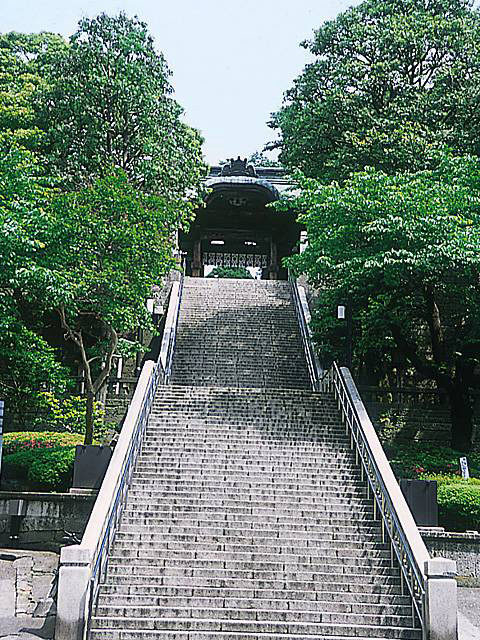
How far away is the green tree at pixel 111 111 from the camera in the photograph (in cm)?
2183

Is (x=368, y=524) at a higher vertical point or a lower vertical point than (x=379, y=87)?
lower

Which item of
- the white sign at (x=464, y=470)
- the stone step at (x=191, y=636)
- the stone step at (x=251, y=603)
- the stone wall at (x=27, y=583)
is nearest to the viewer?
the stone step at (x=191, y=636)

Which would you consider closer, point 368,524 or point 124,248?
point 368,524

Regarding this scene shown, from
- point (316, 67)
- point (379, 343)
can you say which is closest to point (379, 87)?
point (316, 67)

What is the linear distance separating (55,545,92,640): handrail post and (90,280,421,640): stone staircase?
0.45m

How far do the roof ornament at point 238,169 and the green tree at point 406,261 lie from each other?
10589mm

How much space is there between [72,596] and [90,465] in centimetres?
542

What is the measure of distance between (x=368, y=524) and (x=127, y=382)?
969cm

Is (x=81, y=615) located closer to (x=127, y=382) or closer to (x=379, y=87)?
(x=127, y=382)

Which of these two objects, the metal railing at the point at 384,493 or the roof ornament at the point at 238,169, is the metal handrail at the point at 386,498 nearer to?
the metal railing at the point at 384,493

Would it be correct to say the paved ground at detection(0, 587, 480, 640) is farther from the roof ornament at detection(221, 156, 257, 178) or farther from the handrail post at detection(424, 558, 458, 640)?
the roof ornament at detection(221, 156, 257, 178)

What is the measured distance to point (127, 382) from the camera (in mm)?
19875

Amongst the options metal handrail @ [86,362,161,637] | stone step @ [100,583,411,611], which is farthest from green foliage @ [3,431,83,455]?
stone step @ [100,583,411,611]

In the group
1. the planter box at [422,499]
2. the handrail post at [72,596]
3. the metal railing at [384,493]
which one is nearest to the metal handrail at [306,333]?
the metal railing at [384,493]
